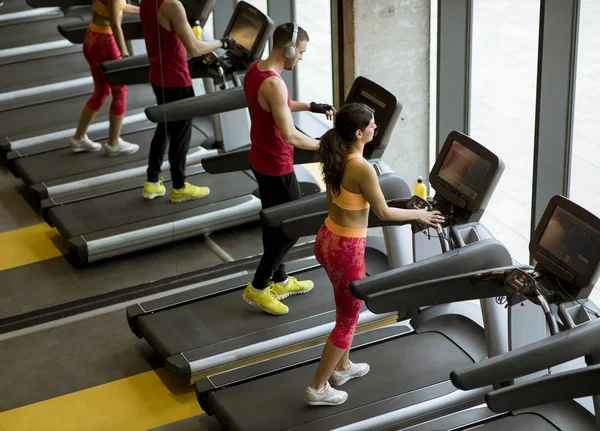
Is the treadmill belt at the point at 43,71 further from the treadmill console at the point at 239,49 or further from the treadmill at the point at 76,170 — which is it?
the treadmill console at the point at 239,49

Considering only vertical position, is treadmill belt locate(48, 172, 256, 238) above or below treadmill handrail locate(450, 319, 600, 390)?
below

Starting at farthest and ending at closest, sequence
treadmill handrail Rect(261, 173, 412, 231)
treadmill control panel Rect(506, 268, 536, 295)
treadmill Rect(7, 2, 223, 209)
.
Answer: treadmill Rect(7, 2, 223, 209)
treadmill handrail Rect(261, 173, 412, 231)
treadmill control panel Rect(506, 268, 536, 295)

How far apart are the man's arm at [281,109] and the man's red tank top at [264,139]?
0.16 ft

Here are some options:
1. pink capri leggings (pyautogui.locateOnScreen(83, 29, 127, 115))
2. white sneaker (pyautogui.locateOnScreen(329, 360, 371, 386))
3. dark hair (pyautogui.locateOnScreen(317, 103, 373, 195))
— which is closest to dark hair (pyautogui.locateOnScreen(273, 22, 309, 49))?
dark hair (pyautogui.locateOnScreen(317, 103, 373, 195))

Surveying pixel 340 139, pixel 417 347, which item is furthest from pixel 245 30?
pixel 417 347

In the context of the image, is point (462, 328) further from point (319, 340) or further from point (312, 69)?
point (312, 69)

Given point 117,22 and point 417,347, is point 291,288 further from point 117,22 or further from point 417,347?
point 117,22

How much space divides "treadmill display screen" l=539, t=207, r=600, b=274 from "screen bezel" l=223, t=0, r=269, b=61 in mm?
2259

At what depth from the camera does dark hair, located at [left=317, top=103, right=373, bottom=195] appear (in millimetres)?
3891

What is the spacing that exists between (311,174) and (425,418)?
2.25 metres

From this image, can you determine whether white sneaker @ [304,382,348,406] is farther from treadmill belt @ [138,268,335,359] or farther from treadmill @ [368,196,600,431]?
treadmill belt @ [138,268,335,359]

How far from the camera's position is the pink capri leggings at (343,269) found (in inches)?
159

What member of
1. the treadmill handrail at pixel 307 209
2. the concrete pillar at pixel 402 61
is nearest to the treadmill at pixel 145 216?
the concrete pillar at pixel 402 61

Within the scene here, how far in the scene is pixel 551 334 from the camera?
3.74 meters
